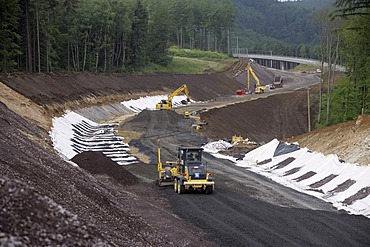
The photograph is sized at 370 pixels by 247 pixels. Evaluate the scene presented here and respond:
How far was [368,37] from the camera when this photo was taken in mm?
42125

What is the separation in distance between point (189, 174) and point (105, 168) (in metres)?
4.97

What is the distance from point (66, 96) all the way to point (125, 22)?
41.6 metres

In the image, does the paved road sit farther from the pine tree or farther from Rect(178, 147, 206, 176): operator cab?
the pine tree

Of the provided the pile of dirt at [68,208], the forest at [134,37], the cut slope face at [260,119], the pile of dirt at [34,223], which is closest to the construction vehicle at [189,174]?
the pile of dirt at [68,208]

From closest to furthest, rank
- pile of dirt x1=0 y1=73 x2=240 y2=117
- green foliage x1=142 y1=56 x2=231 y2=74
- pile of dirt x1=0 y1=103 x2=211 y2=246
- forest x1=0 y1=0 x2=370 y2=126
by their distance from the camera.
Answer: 1. pile of dirt x1=0 y1=103 x2=211 y2=246
2. pile of dirt x1=0 y1=73 x2=240 y2=117
3. forest x1=0 y1=0 x2=370 y2=126
4. green foliage x1=142 y1=56 x2=231 y2=74

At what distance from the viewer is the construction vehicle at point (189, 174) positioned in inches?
895

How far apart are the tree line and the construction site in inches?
308

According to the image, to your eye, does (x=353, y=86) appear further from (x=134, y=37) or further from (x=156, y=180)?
(x=134, y=37)

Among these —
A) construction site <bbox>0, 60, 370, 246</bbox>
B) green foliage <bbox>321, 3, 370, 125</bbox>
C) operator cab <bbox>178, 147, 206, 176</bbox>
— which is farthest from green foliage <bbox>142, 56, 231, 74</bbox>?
operator cab <bbox>178, 147, 206, 176</bbox>

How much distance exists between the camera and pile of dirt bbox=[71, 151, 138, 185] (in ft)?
81.8

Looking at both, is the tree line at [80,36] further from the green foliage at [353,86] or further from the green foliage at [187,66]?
the green foliage at [353,86]

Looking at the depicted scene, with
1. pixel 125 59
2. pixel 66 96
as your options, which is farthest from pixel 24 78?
pixel 125 59

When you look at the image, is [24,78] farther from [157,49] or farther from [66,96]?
[157,49]

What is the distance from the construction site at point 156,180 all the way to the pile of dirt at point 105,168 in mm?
61
